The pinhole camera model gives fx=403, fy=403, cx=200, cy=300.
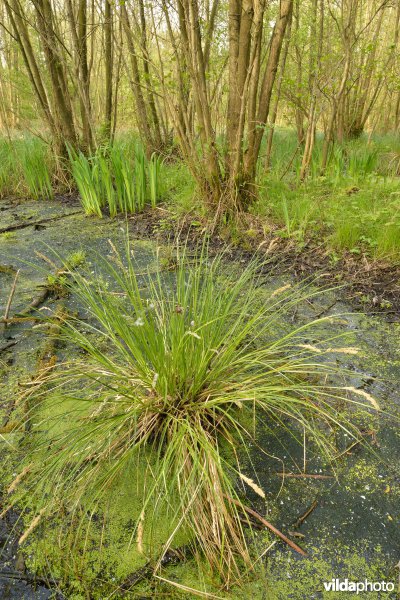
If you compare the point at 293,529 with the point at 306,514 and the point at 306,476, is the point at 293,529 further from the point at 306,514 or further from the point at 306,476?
the point at 306,476

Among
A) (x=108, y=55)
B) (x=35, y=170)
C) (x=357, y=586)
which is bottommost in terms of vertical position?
(x=357, y=586)

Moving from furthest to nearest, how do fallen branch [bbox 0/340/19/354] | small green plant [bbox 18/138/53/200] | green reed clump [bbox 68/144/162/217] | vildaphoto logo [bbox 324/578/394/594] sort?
small green plant [bbox 18/138/53/200] < green reed clump [bbox 68/144/162/217] < fallen branch [bbox 0/340/19/354] < vildaphoto logo [bbox 324/578/394/594]

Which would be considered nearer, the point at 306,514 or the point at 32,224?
the point at 306,514

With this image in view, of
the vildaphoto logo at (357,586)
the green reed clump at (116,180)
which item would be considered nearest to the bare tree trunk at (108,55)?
the green reed clump at (116,180)

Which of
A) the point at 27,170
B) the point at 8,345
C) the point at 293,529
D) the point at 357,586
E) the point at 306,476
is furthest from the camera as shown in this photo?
the point at 27,170

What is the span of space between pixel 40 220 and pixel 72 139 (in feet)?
3.86

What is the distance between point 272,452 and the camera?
1.20m

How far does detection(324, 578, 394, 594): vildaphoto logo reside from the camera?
87 centimetres

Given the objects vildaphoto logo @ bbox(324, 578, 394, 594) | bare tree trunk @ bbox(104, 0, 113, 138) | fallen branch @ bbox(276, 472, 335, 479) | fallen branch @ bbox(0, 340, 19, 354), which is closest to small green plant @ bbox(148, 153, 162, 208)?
bare tree trunk @ bbox(104, 0, 113, 138)

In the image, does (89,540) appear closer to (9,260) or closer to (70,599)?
(70,599)

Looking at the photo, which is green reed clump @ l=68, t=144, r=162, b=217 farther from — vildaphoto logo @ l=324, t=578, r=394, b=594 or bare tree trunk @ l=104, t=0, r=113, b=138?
vildaphoto logo @ l=324, t=578, r=394, b=594

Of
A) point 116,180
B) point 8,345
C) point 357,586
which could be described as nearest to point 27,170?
point 116,180

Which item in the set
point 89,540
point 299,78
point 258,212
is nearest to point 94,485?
point 89,540

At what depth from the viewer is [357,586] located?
34.3 inches
